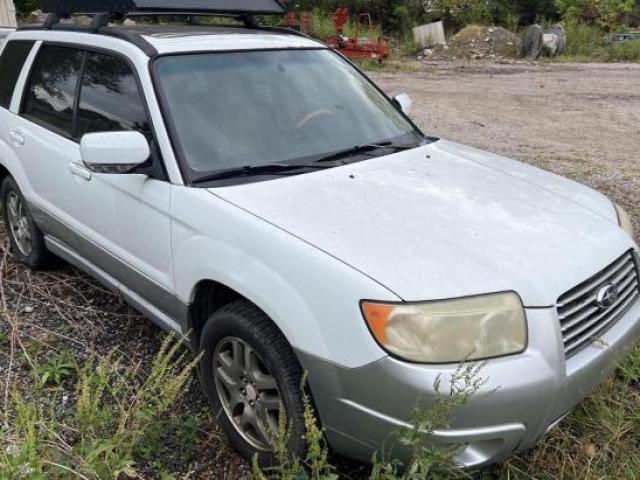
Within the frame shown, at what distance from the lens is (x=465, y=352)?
6.78ft

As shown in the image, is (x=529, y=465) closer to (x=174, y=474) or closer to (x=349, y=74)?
(x=174, y=474)

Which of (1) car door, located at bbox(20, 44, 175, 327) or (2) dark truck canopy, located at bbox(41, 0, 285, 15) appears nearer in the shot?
(1) car door, located at bbox(20, 44, 175, 327)

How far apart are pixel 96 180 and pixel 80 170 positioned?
189 mm

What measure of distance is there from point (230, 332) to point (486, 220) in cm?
111

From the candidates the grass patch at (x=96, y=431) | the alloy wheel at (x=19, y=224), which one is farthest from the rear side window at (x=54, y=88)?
the grass patch at (x=96, y=431)

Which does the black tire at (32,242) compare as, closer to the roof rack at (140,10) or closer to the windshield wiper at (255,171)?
the roof rack at (140,10)

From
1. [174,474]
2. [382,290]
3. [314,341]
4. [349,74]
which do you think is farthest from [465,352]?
[349,74]

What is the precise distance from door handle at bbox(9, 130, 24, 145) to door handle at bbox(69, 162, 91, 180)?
0.76m

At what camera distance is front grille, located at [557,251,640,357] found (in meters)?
2.26

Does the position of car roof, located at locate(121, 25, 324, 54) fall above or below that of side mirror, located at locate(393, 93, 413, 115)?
above

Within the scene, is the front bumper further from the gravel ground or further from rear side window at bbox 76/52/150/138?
rear side window at bbox 76/52/150/138

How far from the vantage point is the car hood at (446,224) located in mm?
2174

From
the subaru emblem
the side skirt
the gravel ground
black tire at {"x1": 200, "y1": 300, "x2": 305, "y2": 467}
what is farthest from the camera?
the gravel ground

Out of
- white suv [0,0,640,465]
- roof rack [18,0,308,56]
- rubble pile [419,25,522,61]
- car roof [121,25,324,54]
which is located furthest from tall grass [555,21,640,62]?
white suv [0,0,640,465]
